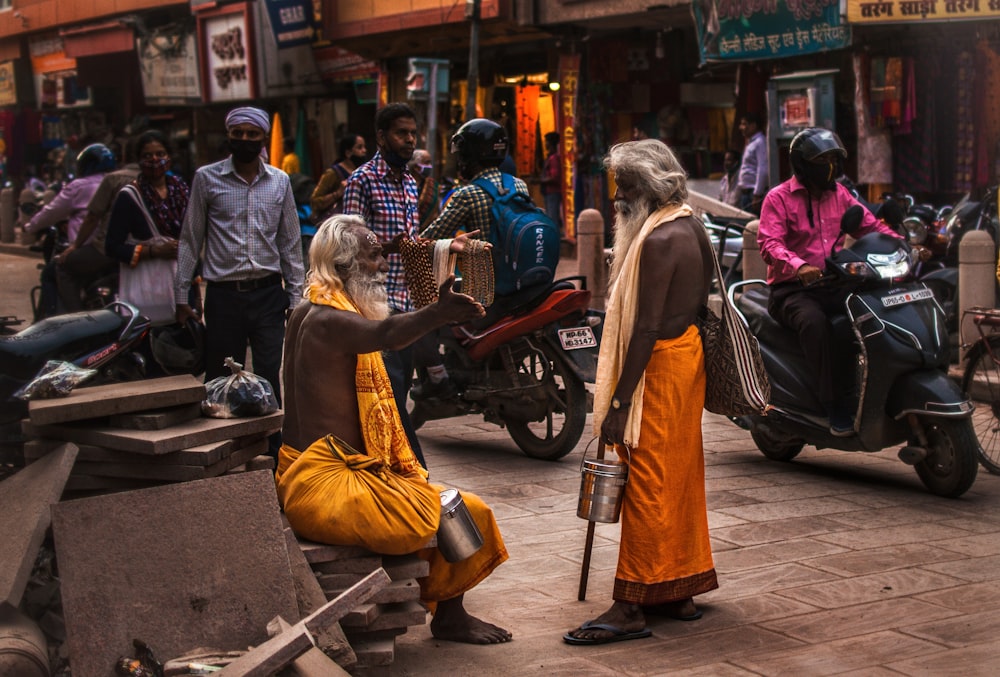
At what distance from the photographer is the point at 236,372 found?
477cm

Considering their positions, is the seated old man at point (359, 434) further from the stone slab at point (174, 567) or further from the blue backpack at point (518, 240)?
the blue backpack at point (518, 240)

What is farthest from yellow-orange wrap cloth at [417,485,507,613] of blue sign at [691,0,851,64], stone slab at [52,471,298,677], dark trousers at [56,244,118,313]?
blue sign at [691,0,851,64]

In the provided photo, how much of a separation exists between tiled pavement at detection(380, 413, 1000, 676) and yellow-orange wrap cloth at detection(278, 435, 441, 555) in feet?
1.50

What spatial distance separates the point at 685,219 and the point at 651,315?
0.39 m

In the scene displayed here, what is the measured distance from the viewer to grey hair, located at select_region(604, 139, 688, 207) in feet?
15.9

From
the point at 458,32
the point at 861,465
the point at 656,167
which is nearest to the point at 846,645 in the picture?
the point at 656,167

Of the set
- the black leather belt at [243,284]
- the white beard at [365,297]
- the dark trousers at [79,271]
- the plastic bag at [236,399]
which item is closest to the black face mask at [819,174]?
the black leather belt at [243,284]

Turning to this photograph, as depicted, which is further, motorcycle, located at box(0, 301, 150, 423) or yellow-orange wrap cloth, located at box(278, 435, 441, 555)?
motorcycle, located at box(0, 301, 150, 423)

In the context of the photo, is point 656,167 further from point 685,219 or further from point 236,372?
point 236,372

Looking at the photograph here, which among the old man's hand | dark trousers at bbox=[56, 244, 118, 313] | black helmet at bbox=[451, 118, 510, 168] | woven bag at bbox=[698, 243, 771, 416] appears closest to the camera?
the old man's hand

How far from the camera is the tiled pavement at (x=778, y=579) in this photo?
452 centimetres

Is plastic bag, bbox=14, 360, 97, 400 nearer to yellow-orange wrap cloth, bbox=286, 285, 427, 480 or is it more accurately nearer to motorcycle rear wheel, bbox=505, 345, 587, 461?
yellow-orange wrap cloth, bbox=286, 285, 427, 480

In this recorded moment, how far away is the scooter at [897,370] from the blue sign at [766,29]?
8139mm

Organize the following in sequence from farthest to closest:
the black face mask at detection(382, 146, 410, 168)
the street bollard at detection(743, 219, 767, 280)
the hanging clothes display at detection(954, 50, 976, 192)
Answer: the hanging clothes display at detection(954, 50, 976, 192)
the street bollard at detection(743, 219, 767, 280)
the black face mask at detection(382, 146, 410, 168)
